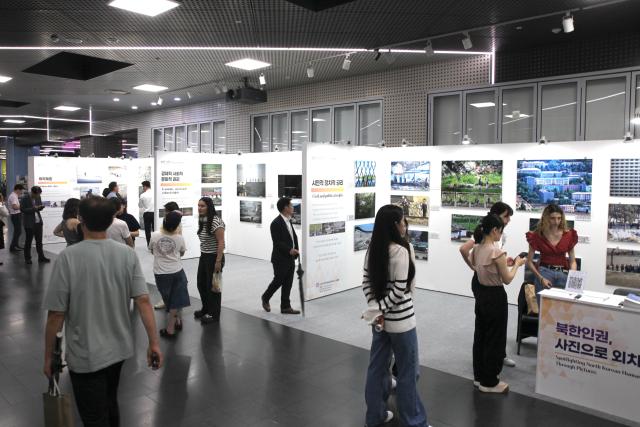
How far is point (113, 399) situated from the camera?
2.99m

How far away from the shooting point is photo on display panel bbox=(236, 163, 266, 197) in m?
10.9

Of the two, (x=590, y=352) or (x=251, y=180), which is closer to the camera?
(x=590, y=352)

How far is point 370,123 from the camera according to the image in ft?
32.7

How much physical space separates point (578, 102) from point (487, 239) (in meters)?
4.64

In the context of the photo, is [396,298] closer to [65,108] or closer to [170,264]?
[170,264]

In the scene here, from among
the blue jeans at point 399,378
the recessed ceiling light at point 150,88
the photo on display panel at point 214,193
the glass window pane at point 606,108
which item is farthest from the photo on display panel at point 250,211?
the blue jeans at point 399,378

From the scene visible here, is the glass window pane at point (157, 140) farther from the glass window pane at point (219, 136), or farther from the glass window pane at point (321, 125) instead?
the glass window pane at point (321, 125)

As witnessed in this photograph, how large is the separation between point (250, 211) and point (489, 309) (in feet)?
25.5

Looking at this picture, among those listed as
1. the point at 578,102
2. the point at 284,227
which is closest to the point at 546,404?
the point at 284,227

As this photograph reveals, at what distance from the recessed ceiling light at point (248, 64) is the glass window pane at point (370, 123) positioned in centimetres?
227

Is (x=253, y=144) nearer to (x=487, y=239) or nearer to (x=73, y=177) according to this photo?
(x=73, y=177)

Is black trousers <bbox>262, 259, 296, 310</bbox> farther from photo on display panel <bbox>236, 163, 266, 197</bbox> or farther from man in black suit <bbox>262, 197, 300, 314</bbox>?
photo on display panel <bbox>236, 163, 266, 197</bbox>

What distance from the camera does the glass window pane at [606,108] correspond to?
7066mm

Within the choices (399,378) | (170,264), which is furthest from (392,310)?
(170,264)
